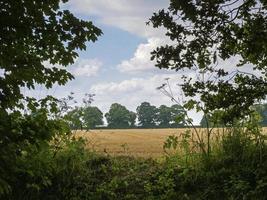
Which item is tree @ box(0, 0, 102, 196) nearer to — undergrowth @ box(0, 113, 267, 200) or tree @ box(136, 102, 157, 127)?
undergrowth @ box(0, 113, 267, 200)

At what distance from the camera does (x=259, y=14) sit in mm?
8008

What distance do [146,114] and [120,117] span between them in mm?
6841

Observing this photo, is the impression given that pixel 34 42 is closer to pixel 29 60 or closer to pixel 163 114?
pixel 29 60

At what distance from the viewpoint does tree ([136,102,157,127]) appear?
62.8m

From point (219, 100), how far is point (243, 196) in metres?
1.69

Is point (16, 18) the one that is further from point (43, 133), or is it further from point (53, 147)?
point (53, 147)

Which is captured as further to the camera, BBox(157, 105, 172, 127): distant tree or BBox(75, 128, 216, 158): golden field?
BBox(157, 105, 172, 127): distant tree

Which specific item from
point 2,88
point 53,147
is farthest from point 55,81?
point 53,147

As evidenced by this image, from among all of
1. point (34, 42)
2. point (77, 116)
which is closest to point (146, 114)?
point (77, 116)

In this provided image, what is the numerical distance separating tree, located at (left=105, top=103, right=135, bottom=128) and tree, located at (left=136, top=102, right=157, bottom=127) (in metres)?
2.49

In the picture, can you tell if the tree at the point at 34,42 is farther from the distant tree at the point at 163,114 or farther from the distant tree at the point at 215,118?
the distant tree at the point at 163,114

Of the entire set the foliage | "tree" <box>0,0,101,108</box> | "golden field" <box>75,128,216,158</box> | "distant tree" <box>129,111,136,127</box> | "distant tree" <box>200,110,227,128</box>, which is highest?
"distant tree" <box>129,111,136,127</box>


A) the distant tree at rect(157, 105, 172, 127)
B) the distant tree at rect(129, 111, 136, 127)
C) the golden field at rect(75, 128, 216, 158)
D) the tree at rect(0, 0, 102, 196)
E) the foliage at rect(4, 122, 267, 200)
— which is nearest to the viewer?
the tree at rect(0, 0, 102, 196)

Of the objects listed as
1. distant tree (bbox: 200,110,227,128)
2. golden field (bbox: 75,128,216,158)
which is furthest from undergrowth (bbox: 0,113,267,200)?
golden field (bbox: 75,128,216,158)
